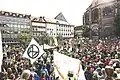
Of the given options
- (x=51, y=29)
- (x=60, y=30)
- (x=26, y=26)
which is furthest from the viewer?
(x=60, y=30)

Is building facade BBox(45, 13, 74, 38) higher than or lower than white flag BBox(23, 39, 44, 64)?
lower

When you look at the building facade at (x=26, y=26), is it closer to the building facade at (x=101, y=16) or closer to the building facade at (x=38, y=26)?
the building facade at (x=38, y=26)

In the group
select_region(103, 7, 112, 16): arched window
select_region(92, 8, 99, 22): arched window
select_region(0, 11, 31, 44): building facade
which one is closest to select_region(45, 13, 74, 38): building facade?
select_region(0, 11, 31, 44): building facade

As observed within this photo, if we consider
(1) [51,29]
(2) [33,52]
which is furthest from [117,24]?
(2) [33,52]

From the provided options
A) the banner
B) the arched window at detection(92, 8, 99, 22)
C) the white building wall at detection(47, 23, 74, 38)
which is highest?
the arched window at detection(92, 8, 99, 22)

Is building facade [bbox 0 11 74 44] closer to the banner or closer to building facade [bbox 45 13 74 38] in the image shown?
building facade [bbox 45 13 74 38]

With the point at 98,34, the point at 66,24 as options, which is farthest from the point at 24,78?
the point at 66,24

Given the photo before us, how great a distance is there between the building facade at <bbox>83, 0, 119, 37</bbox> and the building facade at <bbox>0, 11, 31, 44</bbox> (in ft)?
49.6

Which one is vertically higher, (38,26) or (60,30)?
(38,26)

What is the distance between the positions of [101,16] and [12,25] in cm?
2007

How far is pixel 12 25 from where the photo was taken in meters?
88.4

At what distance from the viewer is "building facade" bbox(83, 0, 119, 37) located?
262 feet

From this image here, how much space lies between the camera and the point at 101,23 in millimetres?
83625

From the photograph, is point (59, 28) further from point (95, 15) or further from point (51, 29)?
point (95, 15)
